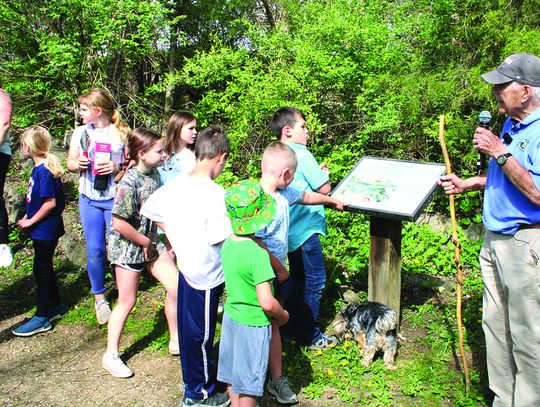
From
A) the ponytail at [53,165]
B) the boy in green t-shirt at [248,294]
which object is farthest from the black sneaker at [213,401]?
the ponytail at [53,165]

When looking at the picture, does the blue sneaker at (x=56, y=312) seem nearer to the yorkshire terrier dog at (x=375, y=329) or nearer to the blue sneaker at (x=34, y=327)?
the blue sneaker at (x=34, y=327)

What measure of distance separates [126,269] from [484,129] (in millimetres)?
2850

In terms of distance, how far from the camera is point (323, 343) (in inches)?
174

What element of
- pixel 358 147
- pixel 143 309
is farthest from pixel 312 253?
pixel 358 147

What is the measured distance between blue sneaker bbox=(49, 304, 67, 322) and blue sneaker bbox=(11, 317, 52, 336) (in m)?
0.15

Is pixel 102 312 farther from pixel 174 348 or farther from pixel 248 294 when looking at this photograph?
pixel 248 294

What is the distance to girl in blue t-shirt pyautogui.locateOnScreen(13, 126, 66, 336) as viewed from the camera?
4961mm

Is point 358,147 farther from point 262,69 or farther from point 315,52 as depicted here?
point 262,69

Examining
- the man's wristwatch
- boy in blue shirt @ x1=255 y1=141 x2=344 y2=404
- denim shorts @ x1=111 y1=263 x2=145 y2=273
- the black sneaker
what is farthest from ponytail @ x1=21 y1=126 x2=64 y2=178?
the man's wristwatch

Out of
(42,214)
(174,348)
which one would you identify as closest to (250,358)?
(174,348)

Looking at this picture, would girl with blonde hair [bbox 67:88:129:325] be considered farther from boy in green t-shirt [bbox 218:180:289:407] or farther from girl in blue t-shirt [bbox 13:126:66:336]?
boy in green t-shirt [bbox 218:180:289:407]

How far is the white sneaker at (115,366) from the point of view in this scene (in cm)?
421

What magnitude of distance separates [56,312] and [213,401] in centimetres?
245

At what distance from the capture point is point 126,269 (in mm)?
4133
